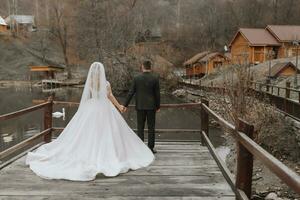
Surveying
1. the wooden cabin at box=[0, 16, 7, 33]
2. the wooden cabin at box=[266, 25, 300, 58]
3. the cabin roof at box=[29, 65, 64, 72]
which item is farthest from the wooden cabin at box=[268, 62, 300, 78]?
the wooden cabin at box=[0, 16, 7, 33]

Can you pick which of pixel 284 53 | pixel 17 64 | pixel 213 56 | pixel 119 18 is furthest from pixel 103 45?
pixel 17 64

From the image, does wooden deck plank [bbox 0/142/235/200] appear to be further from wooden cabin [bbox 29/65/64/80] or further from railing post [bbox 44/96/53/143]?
wooden cabin [bbox 29/65/64/80]

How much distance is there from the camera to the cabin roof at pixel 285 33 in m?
41.4

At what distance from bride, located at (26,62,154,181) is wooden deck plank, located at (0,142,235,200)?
143 millimetres

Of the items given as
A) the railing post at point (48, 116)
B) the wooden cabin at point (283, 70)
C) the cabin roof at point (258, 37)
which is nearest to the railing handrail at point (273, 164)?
the railing post at point (48, 116)

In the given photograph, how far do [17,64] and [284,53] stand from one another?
43.0 metres

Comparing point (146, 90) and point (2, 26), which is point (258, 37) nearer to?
point (146, 90)

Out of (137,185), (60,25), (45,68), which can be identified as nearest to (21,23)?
(60,25)

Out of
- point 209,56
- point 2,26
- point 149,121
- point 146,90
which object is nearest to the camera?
point 146,90

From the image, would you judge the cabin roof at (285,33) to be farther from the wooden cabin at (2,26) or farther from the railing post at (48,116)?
the wooden cabin at (2,26)

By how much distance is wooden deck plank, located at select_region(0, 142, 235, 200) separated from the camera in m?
4.34

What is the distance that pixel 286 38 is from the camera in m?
41.6

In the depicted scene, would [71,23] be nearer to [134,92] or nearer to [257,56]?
[257,56]

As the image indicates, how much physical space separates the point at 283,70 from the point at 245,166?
93.5 feet
